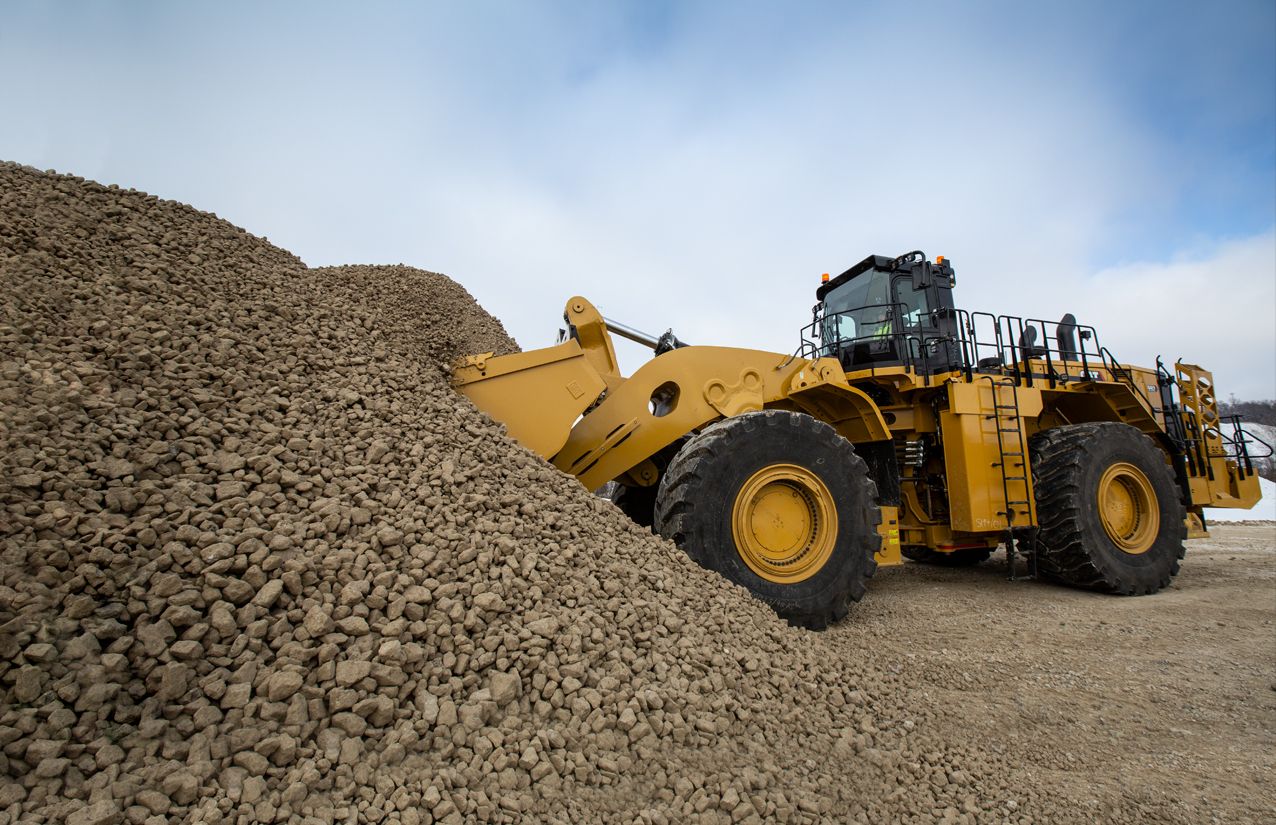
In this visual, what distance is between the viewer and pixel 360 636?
92.1 inches

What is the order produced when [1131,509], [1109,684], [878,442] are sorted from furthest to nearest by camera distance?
[1131,509]
[878,442]
[1109,684]

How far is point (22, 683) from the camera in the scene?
188cm

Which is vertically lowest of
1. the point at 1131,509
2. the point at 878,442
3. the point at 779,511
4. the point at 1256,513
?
the point at 1256,513

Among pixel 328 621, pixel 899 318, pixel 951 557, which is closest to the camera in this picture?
pixel 328 621

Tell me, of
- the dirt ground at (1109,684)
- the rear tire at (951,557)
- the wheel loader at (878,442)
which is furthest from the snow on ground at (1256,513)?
the dirt ground at (1109,684)

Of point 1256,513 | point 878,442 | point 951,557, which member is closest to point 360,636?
point 878,442

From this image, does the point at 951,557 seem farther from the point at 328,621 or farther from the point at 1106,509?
the point at 328,621

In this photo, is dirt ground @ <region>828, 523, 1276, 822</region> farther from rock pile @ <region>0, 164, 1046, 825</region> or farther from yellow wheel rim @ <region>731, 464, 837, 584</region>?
yellow wheel rim @ <region>731, 464, 837, 584</region>

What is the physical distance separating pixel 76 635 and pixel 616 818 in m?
1.72

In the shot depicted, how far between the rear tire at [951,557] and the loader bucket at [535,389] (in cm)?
544

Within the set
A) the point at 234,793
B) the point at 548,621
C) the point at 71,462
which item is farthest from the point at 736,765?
the point at 71,462

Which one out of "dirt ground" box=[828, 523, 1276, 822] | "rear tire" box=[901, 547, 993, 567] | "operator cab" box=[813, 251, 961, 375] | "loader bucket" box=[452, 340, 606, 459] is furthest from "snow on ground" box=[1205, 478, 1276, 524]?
"loader bucket" box=[452, 340, 606, 459]

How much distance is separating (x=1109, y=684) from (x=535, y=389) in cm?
374

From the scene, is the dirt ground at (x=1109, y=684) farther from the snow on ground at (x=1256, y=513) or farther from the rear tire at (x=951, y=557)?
the snow on ground at (x=1256, y=513)
